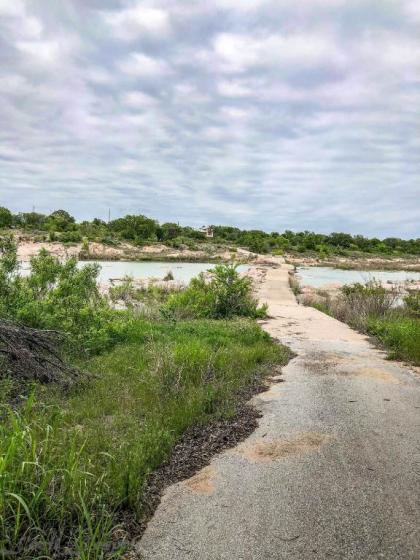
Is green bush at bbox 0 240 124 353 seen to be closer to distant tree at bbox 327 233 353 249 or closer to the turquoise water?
the turquoise water

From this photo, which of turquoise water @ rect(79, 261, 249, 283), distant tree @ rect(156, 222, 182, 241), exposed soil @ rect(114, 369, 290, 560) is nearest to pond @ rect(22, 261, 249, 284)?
turquoise water @ rect(79, 261, 249, 283)

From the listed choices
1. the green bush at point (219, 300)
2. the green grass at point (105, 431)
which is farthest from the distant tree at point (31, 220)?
the green grass at point (105, 431)

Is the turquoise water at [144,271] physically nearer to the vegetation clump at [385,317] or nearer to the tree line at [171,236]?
the vegetation clump at [385,317]

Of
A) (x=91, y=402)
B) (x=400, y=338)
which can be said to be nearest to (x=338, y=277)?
(x=400, y=338)

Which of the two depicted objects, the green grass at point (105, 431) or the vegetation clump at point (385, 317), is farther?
the vegetation clump at point (385, 317)

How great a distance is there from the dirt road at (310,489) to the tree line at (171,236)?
60.2m

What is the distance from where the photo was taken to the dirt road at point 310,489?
3.27 meters

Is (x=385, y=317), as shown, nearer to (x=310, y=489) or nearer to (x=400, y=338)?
(x=400, y=338)

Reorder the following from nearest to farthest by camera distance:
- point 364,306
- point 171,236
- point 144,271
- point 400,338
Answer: point 400,338 < point 364,306 < point 144,271 < point 171,236

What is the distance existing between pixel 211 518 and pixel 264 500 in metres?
0.47

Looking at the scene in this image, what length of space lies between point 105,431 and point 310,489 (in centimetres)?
203

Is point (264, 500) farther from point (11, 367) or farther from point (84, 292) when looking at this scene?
point (84, 292)

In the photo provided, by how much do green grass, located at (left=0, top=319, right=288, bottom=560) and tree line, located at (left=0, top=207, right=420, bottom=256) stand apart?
57.5 metres

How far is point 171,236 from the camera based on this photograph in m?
83.8
